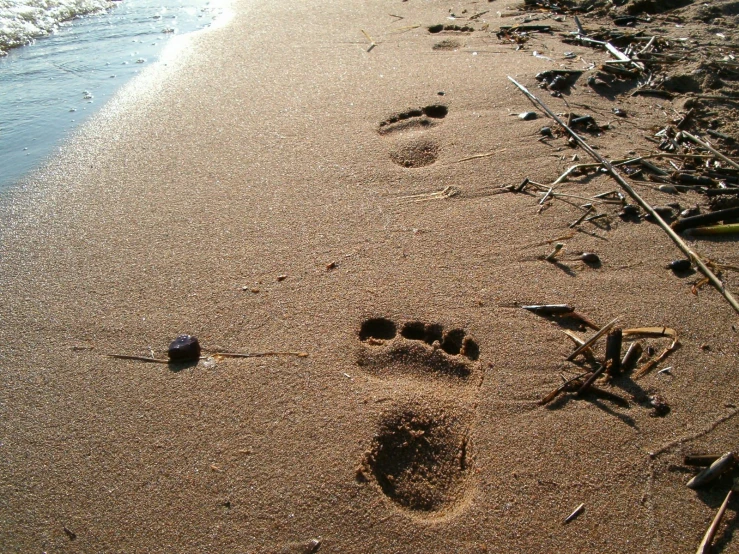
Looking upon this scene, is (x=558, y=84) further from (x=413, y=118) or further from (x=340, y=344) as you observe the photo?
(x=340, y=344)

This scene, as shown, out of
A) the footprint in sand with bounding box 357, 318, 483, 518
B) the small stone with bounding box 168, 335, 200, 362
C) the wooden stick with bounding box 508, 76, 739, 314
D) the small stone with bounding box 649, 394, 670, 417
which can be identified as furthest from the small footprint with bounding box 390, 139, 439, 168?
the small stone with bounding box 649, 394, 670, 417

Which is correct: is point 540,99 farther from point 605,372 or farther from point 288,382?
point 288,382

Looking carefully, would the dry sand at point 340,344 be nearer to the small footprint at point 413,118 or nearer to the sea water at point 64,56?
the small footprint at point 413,118

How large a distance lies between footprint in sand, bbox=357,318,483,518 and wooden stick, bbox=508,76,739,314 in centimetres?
83

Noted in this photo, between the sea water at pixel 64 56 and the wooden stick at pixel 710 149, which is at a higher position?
the sea water at pixel 64 56

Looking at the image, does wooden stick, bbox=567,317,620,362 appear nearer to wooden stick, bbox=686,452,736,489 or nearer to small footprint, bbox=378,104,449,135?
wooden stick, bbox=686,452,736,489

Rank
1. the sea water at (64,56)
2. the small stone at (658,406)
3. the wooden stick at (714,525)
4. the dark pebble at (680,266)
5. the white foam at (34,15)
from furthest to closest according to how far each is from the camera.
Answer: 1. the white foam at (34,15)
2. the sea water at (64,56)
3. the dark pebble at (680,266)
4. the small stone at (658,406)
5. the wooden stick at (714,525)

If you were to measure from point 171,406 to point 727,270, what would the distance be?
1831mm

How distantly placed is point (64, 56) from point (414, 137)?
9.58ft

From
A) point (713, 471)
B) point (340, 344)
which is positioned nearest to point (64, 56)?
point (340, 344)

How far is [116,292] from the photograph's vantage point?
6.51ft

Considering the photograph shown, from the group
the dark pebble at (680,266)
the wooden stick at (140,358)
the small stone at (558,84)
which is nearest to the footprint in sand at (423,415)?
the wooden stick at (140,358)

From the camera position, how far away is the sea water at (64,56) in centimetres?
300

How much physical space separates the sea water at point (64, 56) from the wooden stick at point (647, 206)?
2.48 m
